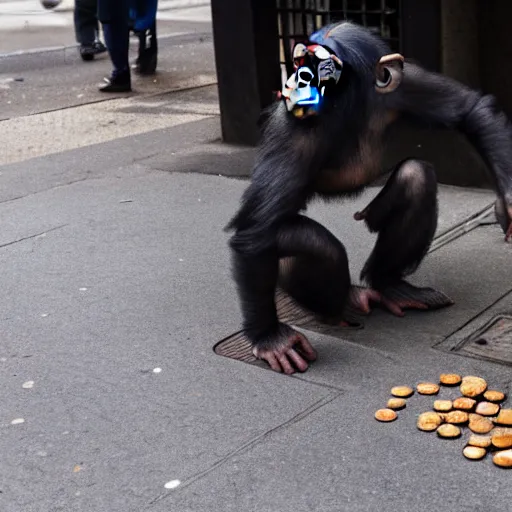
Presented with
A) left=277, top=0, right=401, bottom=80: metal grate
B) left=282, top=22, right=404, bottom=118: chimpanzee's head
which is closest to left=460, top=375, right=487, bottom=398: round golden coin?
left=282, top=22, right=404, bottom=118: chimpanzee's head

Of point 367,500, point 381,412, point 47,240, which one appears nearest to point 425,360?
point 381,412

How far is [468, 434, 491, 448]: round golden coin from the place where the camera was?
3156 mm

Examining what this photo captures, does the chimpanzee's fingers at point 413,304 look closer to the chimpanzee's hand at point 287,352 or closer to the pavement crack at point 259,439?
the chimpanzee's hand at point 287,352

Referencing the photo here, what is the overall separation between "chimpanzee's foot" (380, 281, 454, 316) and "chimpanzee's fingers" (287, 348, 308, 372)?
2.11 feet

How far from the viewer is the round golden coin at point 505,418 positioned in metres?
3.26

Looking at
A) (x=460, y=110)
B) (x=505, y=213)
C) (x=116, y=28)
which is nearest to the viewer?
(x=505, y=213)

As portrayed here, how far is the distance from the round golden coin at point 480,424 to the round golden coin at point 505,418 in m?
0.03

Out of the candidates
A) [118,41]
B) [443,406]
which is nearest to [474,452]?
[443,406]

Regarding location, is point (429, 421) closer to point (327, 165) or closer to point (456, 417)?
point (456, 417)

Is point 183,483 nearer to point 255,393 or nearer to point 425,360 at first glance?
point 255,393

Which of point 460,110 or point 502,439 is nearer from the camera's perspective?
point 502,439

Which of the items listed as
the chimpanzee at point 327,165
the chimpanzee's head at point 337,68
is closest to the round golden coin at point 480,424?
the chimpanzee at point 327,165

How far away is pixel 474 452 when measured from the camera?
311cm

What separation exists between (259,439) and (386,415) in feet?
1.41
